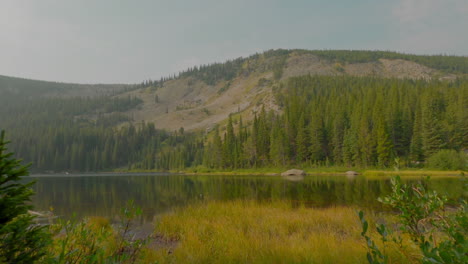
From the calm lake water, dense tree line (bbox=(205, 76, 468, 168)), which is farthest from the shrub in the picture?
dense tree line (bbox=(205, 76, 468, 168))

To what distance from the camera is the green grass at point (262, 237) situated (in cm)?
655

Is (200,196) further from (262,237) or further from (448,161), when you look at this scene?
(448,161)

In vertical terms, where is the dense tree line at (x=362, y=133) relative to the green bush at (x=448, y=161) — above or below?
above

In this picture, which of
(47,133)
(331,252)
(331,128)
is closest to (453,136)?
(331,128)

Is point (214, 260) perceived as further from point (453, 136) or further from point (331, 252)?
point (453, 136)

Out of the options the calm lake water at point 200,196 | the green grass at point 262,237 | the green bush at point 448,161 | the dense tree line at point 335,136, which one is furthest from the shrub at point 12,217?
the green bush at point 448,161

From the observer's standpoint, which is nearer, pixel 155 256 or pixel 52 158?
pixel 155 256

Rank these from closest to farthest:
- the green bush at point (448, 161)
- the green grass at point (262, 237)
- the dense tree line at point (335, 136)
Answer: the green grass at point (262, 237), the green bush at point (448, 161), the dense tree line at point (335, 136)

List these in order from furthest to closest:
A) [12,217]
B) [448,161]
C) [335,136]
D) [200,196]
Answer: [335,136] < [448,161] < [200,196] < [12,217]

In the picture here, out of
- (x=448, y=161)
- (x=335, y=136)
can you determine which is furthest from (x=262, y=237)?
(x=335, y=136)

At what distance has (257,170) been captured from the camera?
89.8 metres

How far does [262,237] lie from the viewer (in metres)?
9.12

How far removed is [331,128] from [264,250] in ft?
300

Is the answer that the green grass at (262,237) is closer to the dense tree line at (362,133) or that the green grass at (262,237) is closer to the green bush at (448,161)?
the green bush at (448,161)
